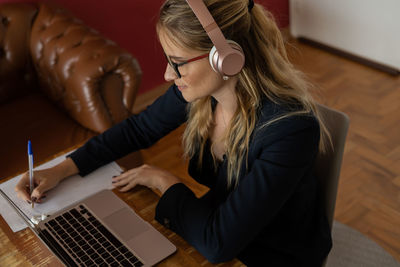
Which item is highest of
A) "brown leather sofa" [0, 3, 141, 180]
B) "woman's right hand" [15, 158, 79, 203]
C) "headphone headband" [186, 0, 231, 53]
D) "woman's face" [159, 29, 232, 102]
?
"headphone headband" [186, 0, 231, 53]

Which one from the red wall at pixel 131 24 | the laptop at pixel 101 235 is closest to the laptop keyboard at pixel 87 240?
the laptop at pixel 101 235

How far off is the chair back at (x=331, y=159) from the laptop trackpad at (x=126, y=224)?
1.66ft

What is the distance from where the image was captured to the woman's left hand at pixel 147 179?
1.34 m

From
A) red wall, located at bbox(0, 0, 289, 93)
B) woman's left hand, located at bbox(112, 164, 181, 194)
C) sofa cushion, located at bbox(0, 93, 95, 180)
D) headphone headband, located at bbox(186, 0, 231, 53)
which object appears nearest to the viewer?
headphone headband, located at bbox(186, 0, 231, 53)

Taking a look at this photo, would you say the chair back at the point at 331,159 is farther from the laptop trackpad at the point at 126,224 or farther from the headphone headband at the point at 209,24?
the laptop trackpad at the point at 126,224

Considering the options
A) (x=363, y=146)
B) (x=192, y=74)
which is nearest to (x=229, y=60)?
(x=192, y=74)

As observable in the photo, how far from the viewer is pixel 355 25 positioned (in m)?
3.36

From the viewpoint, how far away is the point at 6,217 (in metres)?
1.31

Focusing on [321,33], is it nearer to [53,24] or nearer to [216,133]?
[53,24]

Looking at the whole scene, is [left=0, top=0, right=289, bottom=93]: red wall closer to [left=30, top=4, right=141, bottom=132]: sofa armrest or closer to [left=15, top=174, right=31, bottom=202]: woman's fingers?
[left=30, top=4, right=141, bottom=132]: sofa armrest

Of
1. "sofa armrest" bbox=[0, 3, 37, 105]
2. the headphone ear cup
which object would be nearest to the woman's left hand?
the headphone ear cup

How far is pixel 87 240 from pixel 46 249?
95 millimetres

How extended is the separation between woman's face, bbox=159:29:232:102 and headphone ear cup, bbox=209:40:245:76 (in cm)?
7

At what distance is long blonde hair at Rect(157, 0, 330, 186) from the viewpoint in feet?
3.96
